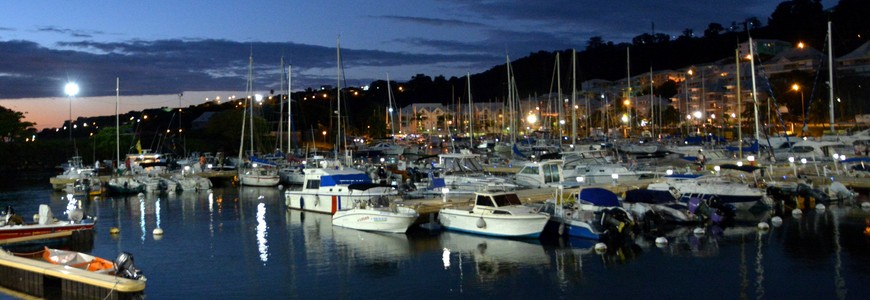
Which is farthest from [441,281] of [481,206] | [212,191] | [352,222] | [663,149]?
[663,149]

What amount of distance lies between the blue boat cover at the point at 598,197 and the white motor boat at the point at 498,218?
2.62 m

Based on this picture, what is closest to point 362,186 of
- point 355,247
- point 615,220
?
point 355,247

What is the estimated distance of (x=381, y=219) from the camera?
29484mm

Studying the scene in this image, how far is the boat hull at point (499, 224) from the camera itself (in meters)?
26.6

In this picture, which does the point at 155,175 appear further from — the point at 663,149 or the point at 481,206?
the point at 663,149

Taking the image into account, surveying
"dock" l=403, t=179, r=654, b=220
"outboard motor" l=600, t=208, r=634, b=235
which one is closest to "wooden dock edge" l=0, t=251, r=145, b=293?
"dock" l=403, t=179, r=654, b=220

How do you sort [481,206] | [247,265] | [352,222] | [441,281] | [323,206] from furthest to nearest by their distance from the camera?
[323,206] < [352,222] < [481,206] < [247,265] < [441,281]

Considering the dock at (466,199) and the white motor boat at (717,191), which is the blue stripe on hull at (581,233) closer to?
the dock at (466,199)

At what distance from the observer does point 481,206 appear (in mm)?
28156

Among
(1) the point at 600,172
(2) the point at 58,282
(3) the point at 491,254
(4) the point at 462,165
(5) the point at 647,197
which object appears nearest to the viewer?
(2) the point at 58,282

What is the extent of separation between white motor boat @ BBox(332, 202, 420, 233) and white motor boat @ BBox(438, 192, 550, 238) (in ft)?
5.29

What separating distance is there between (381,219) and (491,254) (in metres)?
5.91

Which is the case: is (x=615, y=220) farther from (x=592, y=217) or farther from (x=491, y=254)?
(x=491, y=254)

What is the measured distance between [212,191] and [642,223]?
34.0 meters
